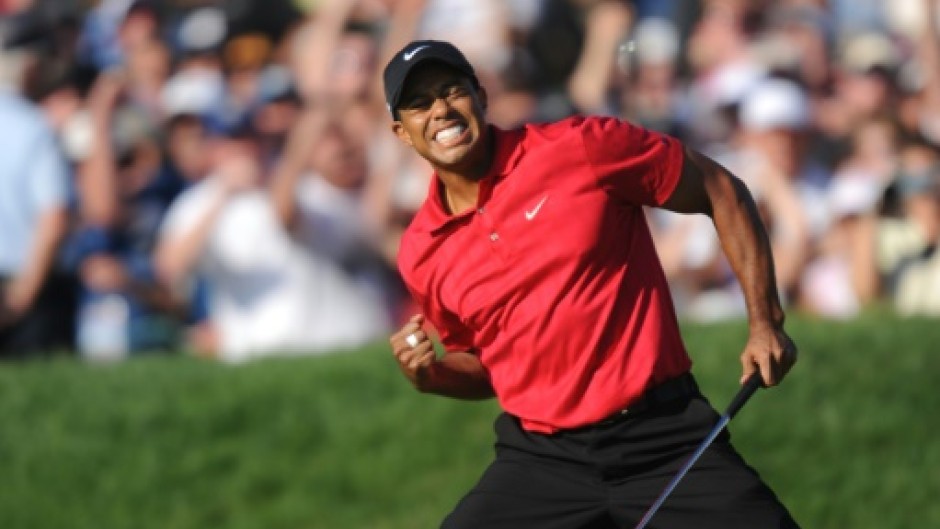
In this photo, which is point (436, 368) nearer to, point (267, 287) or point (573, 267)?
point (573, 267)

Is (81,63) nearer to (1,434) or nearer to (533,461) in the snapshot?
(1,434)

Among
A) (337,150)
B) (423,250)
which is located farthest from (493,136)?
(337,150)

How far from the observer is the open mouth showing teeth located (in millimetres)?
6410

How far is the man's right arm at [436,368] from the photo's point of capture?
21.7ft

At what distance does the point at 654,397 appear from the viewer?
21.0 feet

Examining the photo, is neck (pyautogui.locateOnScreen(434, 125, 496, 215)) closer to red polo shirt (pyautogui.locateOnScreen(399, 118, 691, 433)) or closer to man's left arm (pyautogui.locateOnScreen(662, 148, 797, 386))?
red polo shirt (pyautogui.locateOnScreen(399, 118, 691, 433))

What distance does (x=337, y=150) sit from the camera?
38.4 feet

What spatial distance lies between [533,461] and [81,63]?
6769 millimetres

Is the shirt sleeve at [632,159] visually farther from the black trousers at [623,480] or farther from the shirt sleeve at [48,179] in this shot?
the shirt sleeve at [48,179]

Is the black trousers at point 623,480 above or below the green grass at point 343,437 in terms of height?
above

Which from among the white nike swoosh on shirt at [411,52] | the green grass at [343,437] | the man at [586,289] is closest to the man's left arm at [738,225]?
the man at [586,289]

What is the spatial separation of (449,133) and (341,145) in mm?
5364

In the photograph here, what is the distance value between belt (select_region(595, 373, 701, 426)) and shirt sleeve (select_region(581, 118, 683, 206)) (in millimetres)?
540

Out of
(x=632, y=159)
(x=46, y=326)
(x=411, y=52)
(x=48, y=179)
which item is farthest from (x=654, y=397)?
(x=46, y=326)
